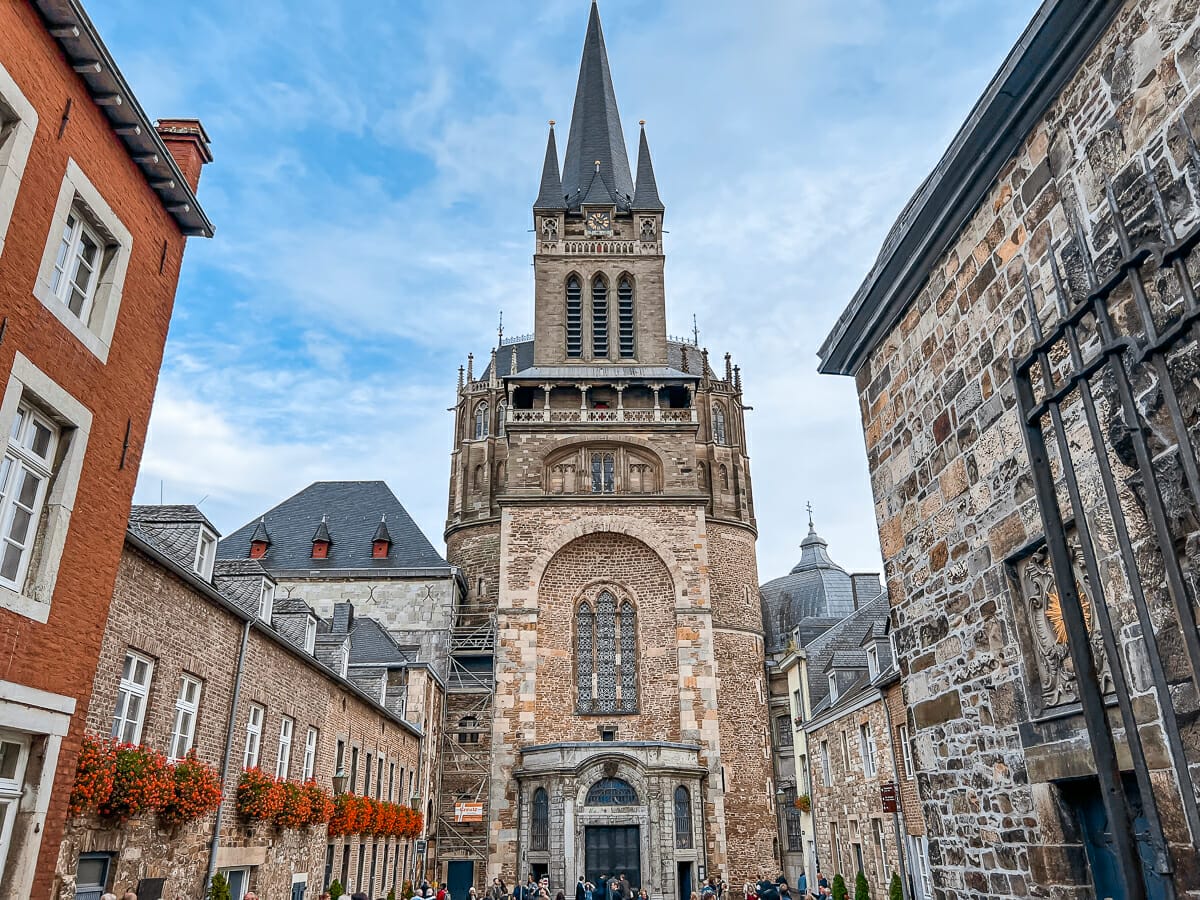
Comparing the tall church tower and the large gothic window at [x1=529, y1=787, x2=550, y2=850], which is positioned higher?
the tall church tower

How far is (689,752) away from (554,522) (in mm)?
8652

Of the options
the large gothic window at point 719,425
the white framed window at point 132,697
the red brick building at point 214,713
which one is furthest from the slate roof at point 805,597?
the white framed window at point 132,697

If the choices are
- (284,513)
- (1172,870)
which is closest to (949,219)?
(1172,870)

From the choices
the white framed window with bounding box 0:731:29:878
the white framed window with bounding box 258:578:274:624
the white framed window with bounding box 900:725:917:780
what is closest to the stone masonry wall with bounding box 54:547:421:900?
the white framed window with bounding box 258:578:274:624

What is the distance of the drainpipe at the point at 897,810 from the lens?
61.5ft

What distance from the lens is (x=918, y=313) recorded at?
7270 millimetres

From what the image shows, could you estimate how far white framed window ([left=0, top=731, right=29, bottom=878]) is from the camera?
22.3ft

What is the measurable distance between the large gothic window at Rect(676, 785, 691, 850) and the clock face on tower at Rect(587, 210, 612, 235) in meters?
23.7

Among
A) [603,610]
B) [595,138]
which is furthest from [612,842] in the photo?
[595,138]

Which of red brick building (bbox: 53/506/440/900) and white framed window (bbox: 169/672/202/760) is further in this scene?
white framed window (bbox: 169/672/202/760)

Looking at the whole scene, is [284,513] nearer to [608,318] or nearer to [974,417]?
[608,318]

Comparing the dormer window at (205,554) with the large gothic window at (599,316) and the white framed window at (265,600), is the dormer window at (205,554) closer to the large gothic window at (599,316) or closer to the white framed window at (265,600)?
the white framed window at (265,600)

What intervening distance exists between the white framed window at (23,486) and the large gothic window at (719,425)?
111 ft

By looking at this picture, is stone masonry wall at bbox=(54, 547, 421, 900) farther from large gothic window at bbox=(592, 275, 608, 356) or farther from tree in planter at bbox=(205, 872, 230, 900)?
large gothic window at bbox=(592, 275, 608, 356)
